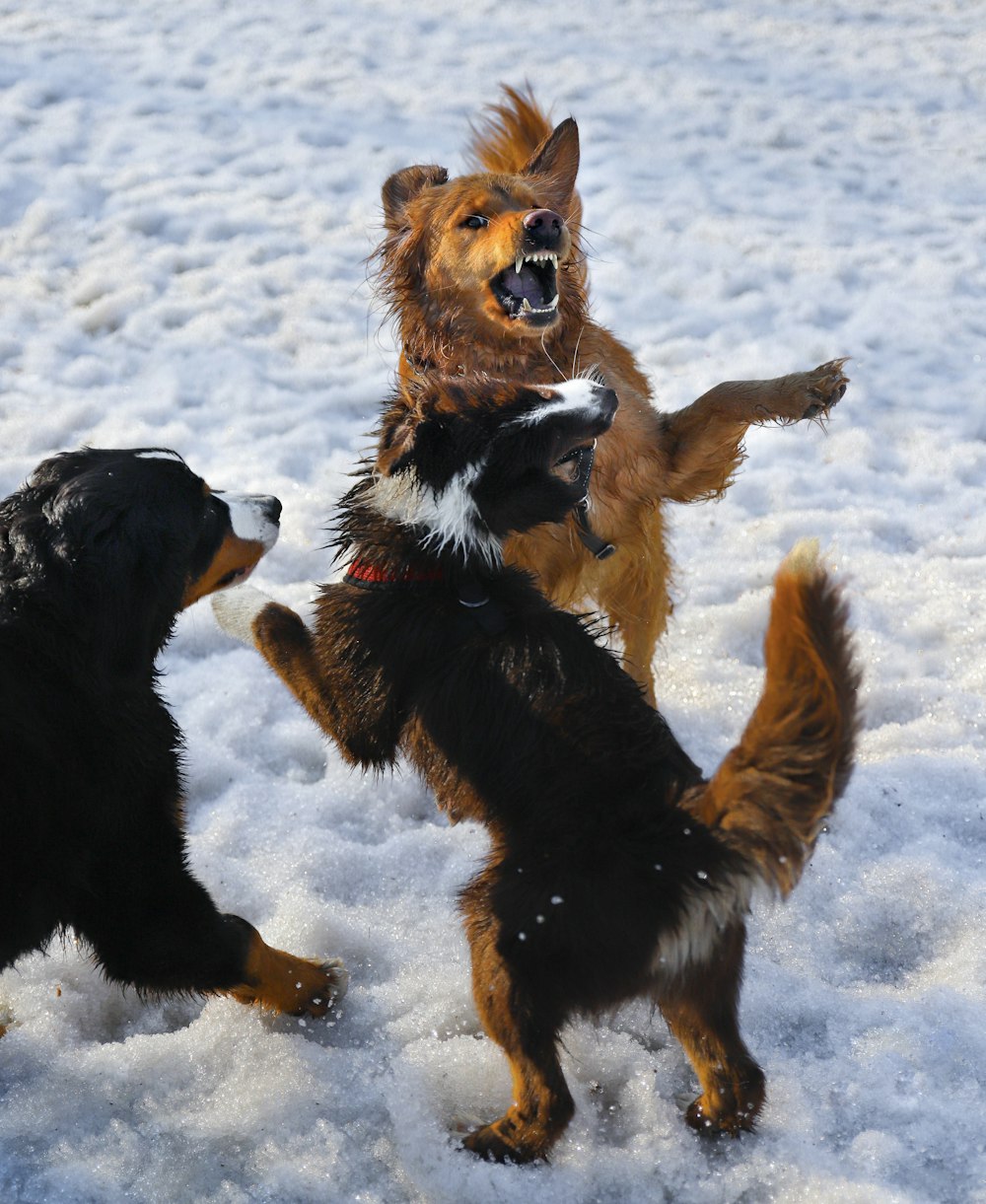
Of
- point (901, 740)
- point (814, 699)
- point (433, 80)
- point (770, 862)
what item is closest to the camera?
point (814, 699)

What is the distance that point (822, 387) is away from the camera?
3.27m

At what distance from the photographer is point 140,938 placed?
2.59 meters

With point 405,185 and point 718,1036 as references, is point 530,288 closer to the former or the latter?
point 405,185

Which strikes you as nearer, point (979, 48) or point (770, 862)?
point (770, 862)

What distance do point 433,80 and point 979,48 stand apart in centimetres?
382

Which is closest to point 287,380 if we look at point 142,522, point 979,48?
point 142,522

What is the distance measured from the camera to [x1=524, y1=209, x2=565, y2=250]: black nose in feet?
9.86

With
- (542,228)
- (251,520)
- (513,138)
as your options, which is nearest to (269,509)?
(251,520)

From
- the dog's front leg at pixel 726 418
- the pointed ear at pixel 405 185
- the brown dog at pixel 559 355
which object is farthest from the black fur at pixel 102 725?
the dog's front leg at pixel 726 418

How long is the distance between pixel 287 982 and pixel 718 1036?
3.43ft

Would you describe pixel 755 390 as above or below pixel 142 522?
below

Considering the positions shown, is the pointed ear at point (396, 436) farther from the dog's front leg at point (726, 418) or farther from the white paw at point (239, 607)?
the dog's front leg at point (726, 418)

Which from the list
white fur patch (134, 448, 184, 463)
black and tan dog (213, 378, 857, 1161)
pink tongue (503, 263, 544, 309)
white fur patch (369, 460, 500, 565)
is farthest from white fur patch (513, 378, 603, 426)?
white fur patch (134, 448, 184, 463)

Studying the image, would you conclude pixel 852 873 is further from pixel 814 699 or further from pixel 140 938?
pixel 140 938
